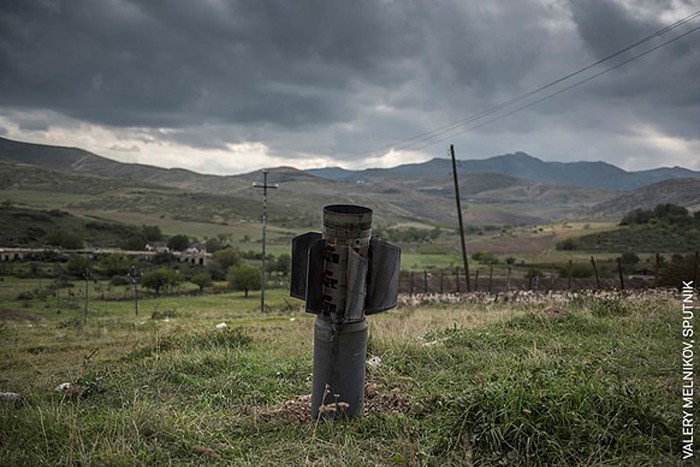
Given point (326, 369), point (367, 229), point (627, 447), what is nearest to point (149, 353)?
point (326, 369)

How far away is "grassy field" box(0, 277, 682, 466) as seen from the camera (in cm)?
344

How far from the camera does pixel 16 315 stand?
28484mm

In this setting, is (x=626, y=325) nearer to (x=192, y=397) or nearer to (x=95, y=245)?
(x=192, y=397)

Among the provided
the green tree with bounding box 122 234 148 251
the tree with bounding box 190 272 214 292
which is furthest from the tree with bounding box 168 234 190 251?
the tree with bounding box 190 272 214 292

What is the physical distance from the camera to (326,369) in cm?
429

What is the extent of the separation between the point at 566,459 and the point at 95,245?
74984 mm

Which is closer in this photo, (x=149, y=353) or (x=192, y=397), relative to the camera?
(x=192, y=397)

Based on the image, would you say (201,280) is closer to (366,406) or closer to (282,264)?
(282,264)

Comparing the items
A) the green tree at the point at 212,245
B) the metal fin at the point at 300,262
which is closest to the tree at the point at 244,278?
the green tree at the point at 212,245

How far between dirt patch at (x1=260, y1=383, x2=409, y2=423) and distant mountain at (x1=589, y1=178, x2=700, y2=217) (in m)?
69.3

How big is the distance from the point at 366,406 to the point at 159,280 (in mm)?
52954

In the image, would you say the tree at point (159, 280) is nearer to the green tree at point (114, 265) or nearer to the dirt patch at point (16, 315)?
the green tree at point (114, 265)

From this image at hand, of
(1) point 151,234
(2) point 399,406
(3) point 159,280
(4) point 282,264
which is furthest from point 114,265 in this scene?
(2) point 399,406

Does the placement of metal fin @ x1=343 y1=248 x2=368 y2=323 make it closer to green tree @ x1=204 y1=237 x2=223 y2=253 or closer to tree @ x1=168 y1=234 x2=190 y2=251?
tree @ x1=168 y1=234 x2=190 y2=251
